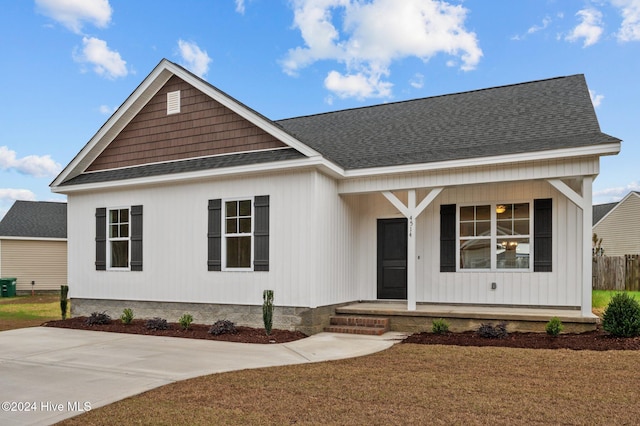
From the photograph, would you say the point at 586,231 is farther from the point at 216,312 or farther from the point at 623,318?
the point at 216,312

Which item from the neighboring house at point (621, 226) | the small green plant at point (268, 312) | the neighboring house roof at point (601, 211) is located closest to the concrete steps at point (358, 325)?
the small green plant at point (268, 312)

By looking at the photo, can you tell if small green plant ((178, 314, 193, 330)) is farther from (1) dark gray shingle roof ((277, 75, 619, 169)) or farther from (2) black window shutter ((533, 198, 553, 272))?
(2) black window shutter ((533, 198, 553, 272))

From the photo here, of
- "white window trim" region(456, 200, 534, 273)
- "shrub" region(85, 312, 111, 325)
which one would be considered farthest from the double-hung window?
"white window trim" region(456, 200, 534, 273)

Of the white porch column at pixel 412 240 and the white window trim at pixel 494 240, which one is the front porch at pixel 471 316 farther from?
the white window trim at pixel 494 240

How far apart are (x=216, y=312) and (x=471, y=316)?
5425 millimetres

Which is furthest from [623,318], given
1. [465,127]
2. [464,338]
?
[465,127]

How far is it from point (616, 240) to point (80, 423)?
1310 inches

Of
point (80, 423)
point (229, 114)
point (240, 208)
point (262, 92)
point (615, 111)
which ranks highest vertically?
point (262, 92)

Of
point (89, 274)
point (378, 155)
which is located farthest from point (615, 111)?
point (89, 274)

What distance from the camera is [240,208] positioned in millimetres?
10500

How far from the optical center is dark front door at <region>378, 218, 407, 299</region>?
11344mm

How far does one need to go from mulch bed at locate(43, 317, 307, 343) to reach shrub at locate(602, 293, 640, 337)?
5.41 meters

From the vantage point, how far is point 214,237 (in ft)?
34.9

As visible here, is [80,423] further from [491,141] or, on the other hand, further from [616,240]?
[616,240]
